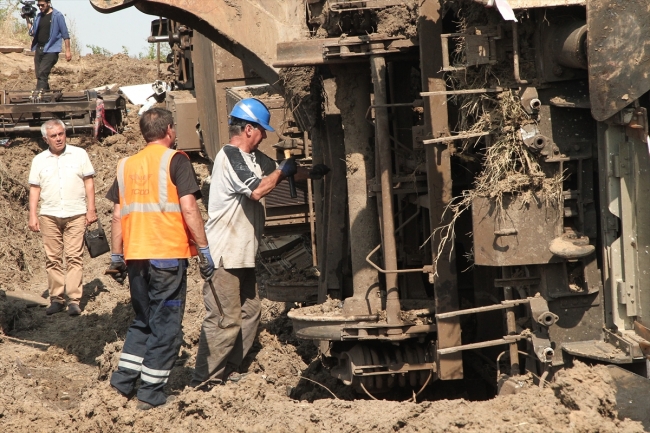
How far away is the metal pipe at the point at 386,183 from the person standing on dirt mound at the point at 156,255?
1261mm

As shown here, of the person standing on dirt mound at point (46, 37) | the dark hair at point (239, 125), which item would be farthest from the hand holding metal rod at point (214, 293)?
the person standing on dirt mound at point (46, 37)

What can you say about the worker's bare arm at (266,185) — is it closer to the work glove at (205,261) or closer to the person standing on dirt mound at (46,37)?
the work glove at (205,261)

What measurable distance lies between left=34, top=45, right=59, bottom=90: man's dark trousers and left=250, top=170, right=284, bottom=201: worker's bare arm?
30.3 ft

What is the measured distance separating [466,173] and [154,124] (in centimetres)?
226

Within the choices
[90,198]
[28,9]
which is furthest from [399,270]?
[28,9]

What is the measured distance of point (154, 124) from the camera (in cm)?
654

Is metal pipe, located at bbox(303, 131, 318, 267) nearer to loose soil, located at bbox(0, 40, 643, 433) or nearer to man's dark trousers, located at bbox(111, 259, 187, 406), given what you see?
loose soil, located at bbox(0, 40, 643, 433)

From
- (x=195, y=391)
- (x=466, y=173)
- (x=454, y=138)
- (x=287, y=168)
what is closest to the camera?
(x=454, y=138)

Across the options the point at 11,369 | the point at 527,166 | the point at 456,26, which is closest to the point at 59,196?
the point at 11,369

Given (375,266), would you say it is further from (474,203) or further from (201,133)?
(201,133)

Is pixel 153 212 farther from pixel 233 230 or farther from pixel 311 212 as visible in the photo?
pixel 311 212

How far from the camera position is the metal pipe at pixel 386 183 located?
620 centimetres

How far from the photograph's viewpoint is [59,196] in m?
9.56

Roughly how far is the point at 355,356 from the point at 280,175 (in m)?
1.47
